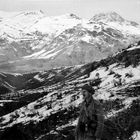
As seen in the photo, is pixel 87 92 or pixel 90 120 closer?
pixel 90 120

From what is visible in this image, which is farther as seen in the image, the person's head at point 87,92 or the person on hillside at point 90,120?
the person's head at point 87,92

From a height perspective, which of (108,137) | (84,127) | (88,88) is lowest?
(108,137)

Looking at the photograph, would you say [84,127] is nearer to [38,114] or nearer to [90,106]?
[90,106]

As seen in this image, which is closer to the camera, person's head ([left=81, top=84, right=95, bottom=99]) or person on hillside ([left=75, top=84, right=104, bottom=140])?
person on hillside ([left=75, top=84, right=104, bottom=140])

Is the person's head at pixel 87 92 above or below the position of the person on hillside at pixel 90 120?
above

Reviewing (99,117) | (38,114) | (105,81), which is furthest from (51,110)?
(99,117)

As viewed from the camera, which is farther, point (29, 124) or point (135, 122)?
point (29, 124)

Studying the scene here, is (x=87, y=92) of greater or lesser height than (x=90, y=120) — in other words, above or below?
above

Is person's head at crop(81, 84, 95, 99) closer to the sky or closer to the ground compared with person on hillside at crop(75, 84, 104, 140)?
closer to the sky
